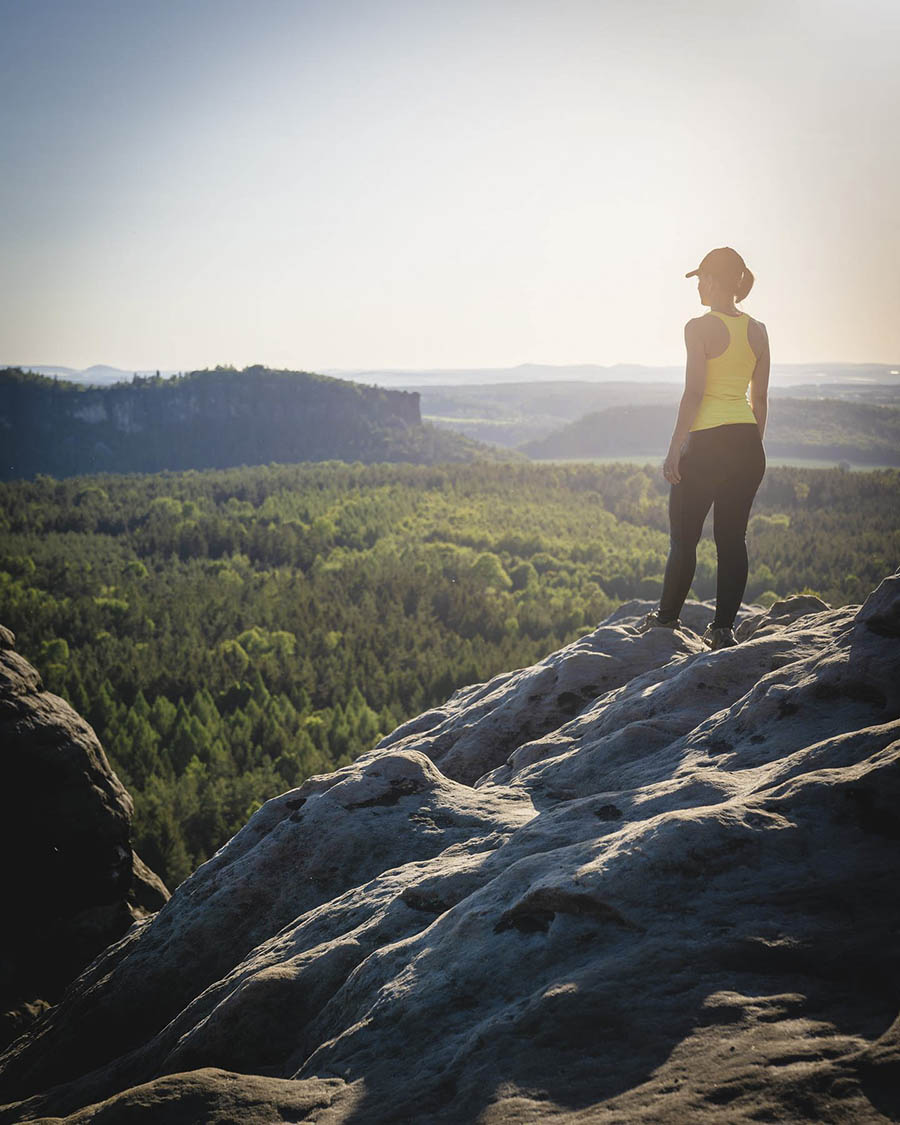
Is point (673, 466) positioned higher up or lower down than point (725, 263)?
lower down

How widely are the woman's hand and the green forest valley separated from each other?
34511 millimetres

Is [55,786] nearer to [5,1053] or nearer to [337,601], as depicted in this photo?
[5,1053]

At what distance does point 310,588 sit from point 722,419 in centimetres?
8561

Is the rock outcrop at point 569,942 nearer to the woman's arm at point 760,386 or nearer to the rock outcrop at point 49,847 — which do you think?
the woman's arm at point 760,386

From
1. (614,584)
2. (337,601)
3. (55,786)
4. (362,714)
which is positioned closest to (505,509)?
(614,584)

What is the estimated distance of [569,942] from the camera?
4.27 meters

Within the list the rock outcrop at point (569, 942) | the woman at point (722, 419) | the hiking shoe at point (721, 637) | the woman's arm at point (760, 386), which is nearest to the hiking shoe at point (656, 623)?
the hiking shoe at point (721, 637)

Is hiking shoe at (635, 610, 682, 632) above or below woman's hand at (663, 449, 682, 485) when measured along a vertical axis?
below

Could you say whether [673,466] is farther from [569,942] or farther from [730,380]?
[569,942]

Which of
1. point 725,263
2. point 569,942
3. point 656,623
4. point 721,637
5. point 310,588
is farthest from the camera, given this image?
point 310,588

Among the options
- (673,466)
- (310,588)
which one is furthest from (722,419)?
(310,588)

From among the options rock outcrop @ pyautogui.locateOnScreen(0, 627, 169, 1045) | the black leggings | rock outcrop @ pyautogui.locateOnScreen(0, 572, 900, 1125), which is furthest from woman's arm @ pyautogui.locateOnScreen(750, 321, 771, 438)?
rock outcrop @ pyautogui.locateOnScreen(0, 627, 169, 1045)

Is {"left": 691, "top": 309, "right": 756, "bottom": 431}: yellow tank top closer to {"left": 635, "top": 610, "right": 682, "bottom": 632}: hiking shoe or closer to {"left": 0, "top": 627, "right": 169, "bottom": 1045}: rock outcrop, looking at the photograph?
{"left": 635, "top": 610, "right": 682, "bottom": 632}: hiking shoe

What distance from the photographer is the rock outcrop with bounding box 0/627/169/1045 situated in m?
10.6
